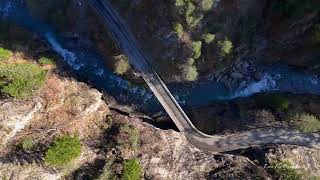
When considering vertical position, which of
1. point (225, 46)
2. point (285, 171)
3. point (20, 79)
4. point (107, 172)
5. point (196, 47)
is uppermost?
point (20, 79)

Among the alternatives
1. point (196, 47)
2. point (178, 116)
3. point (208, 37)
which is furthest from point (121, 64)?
point (208, 37)

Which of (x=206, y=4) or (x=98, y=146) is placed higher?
(x=206, y=4)

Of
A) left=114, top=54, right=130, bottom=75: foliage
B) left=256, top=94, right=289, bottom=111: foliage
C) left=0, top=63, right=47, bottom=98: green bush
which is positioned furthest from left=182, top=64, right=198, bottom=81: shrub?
left=0, top=63, right=47, bottom=98: green bush

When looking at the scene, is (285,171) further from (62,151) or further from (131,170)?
(62,151)

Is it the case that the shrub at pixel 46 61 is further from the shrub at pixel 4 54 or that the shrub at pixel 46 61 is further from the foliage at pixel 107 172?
the foliage at pixel 107 172

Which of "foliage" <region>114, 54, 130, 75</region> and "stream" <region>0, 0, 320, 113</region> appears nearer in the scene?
"foliage" <region>114, 54, 130, 75</region>

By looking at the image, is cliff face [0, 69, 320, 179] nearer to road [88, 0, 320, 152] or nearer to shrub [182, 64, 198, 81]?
road [88, 0, 320, 152]
